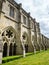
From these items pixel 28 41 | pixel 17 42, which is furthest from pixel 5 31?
pixel 28 41

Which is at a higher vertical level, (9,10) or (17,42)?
(9,10)

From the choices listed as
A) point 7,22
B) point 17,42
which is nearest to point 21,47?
point 17,42

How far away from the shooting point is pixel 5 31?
49.4 ft

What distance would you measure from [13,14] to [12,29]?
8.60 feet

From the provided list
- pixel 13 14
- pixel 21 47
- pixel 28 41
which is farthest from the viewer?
pixel 28 41

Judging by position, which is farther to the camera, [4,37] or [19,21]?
[19,21]

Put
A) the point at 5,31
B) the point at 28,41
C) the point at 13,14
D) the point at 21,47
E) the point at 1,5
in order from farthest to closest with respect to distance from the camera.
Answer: the point at 28,41 < the point at 13,14 < the point at 21,47 < the point at 5,31 < the point at 1,5

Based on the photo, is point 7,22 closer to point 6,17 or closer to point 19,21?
point 6,17

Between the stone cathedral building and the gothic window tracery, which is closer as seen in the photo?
the stone cathedral building

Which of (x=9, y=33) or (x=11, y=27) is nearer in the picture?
(x=9, y=33)

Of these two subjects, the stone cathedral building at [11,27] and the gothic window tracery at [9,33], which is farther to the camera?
the gothic window tracery at [9,33]

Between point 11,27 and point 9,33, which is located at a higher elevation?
point 11,27

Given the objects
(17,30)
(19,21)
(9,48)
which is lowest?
(9,48)

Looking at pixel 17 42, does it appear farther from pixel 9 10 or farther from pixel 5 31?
pixel 9 10
